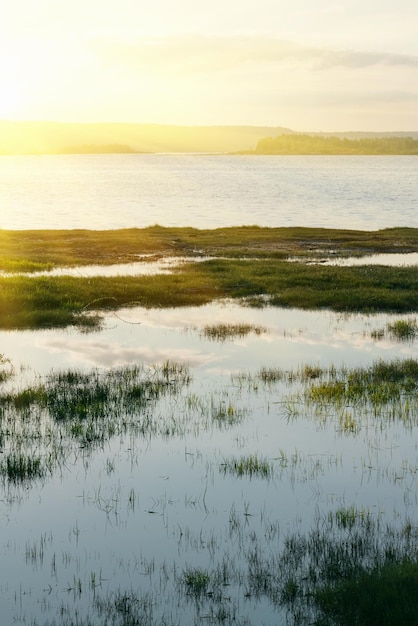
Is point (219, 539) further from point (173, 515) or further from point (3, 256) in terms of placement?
point (3, 256)

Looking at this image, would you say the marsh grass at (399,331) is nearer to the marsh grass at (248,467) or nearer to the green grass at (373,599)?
the marsh grass at (248,467)

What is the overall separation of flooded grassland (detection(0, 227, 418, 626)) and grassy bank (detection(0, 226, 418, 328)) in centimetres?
392

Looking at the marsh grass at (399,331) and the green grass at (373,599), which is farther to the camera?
the marsh grass at (399,331)

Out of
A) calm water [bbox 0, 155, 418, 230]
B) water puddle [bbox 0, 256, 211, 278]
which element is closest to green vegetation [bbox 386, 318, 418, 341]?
water puddle [bbox 0, 256, 211, 278]

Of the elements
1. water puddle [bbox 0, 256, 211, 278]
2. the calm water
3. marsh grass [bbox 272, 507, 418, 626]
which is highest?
the calm water

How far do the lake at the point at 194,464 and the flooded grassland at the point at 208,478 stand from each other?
0.11 ft

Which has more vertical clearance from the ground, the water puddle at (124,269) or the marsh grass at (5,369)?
the water puddle at (124,269)

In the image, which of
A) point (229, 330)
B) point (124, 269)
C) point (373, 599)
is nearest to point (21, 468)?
point (373, 599)

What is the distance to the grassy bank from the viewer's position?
90.2 feet

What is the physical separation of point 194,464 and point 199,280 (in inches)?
818

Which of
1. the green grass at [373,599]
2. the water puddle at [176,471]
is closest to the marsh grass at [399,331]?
the water puddle at [176,471]

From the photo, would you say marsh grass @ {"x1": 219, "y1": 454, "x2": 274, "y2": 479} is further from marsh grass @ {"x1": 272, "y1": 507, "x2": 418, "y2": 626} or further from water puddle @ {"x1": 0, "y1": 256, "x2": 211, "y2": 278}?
water puddle @ {"x1": 0, "y1": 256, "x2": 211, "y2": 278}

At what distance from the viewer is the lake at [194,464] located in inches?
357

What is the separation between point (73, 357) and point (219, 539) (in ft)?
36.5
